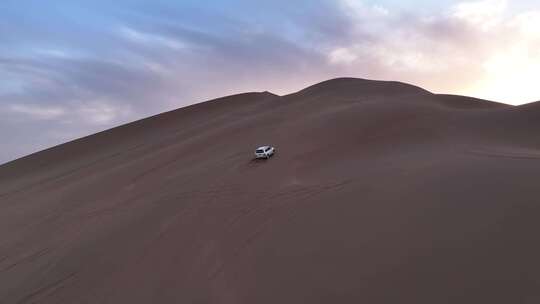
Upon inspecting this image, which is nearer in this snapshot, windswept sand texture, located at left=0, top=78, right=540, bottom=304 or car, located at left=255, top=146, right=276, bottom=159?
windswept sand texture, located at left=0, top=78, right=540, bottom=304

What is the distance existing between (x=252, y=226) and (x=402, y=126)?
35.1 ft

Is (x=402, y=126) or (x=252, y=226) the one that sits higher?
(x=402, y=126)

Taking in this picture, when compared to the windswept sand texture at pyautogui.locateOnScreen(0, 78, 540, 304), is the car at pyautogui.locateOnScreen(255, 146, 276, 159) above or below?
above

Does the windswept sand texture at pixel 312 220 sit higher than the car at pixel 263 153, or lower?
lower

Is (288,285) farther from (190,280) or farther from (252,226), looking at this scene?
(252,226)

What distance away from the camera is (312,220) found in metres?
9.54

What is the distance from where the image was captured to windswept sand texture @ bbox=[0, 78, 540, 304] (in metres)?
7.01

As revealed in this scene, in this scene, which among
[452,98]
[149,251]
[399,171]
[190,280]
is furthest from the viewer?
[452,98]

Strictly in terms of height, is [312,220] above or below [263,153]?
below

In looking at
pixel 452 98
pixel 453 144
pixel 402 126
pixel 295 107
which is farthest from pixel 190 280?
pixel 452 98

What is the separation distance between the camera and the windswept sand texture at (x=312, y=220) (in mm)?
7012

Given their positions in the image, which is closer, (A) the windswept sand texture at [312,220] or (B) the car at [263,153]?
(A) the windswept sand texture at [312,220]

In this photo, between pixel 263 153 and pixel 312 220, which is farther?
pixel 263 153

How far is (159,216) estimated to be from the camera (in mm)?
12383
